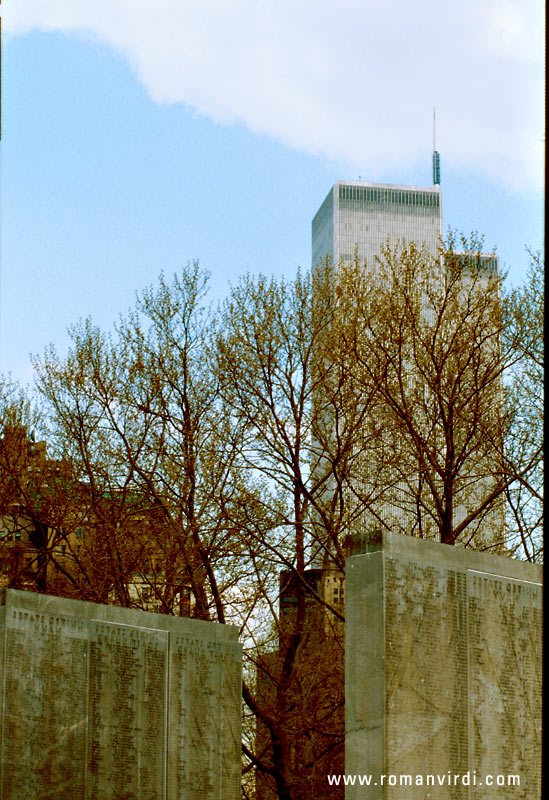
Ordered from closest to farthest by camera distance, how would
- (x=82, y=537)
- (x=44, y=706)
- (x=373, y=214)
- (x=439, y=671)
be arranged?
(x=439, y=671), (x=44, y=706), (x=82, y=537), (x=373, y=214)

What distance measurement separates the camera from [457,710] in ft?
36.2

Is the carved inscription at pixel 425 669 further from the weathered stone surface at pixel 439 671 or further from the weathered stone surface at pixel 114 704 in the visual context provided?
the weathered stone surface at pixel 114 704

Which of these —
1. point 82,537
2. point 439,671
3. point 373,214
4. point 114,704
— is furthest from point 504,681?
point 373,214

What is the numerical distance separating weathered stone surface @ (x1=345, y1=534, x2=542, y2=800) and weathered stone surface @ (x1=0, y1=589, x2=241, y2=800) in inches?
197

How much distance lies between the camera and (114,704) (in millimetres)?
15422

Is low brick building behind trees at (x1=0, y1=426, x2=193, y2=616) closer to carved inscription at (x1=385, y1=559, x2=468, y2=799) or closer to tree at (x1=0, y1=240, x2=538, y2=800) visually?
tree at (x1=0, y1=240, x2=538, y2=800)

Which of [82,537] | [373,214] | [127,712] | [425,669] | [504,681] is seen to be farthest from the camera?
[373,214]

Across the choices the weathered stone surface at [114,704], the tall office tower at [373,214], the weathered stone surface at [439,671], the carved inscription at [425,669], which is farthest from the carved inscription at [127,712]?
the tall office tower at [373,214]

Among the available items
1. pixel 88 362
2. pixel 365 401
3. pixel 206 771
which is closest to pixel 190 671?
pixel 206 771

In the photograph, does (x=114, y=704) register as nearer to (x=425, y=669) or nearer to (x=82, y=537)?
(x=425, y=669)

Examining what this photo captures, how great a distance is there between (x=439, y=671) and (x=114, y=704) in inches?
Result: 229

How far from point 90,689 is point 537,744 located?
594 cm

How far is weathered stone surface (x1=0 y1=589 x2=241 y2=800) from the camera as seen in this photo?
14.3m

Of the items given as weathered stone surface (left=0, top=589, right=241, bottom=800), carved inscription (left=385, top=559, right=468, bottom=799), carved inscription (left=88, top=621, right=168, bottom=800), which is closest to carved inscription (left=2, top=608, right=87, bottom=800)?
weathered stone surface (left=0, top=589, right=241, bottom=800)
